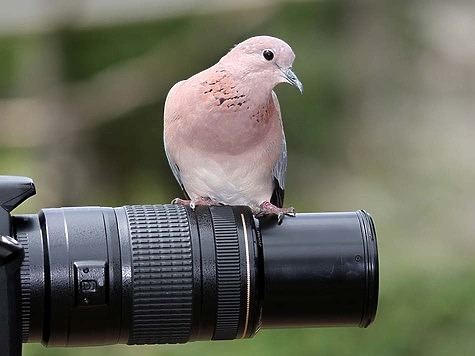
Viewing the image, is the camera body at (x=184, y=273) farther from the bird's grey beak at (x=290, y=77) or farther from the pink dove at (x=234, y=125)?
the bird's grey beak at (x=290, y=77)

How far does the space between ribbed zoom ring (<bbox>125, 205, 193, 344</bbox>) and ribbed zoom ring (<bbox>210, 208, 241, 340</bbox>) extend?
0.14 ft

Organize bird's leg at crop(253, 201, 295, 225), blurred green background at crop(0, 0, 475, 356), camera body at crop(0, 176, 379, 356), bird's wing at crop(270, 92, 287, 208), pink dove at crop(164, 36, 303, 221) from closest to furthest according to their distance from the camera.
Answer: camera body at crop(0, 176, 379, 356) → bird's leg at crop(253, 201, 295, 225) → pink dove at crop(164, 36, 303, 221) → bird's wing at crop(270, 92, 287, 208) → blurred green background at crop(0, 0, 475, 356)

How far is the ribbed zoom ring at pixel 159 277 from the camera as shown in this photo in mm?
1735

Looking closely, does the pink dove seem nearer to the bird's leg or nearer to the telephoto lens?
the bird's leg

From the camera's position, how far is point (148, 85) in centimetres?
463

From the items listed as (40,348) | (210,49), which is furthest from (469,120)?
(40,348)

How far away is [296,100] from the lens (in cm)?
482

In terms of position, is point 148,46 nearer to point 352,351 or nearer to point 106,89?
point 106,89

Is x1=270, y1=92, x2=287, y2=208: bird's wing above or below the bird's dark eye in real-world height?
below

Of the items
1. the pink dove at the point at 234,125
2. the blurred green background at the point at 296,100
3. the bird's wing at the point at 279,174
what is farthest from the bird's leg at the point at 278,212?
the blurred green background at the point at 296,100

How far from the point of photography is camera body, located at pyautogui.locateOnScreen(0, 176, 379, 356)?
170cm

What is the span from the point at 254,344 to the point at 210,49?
1.88m

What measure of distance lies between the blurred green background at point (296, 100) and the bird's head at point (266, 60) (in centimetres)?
191

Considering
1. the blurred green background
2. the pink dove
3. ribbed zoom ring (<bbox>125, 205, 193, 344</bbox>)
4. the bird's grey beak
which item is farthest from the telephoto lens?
the blurred green background
